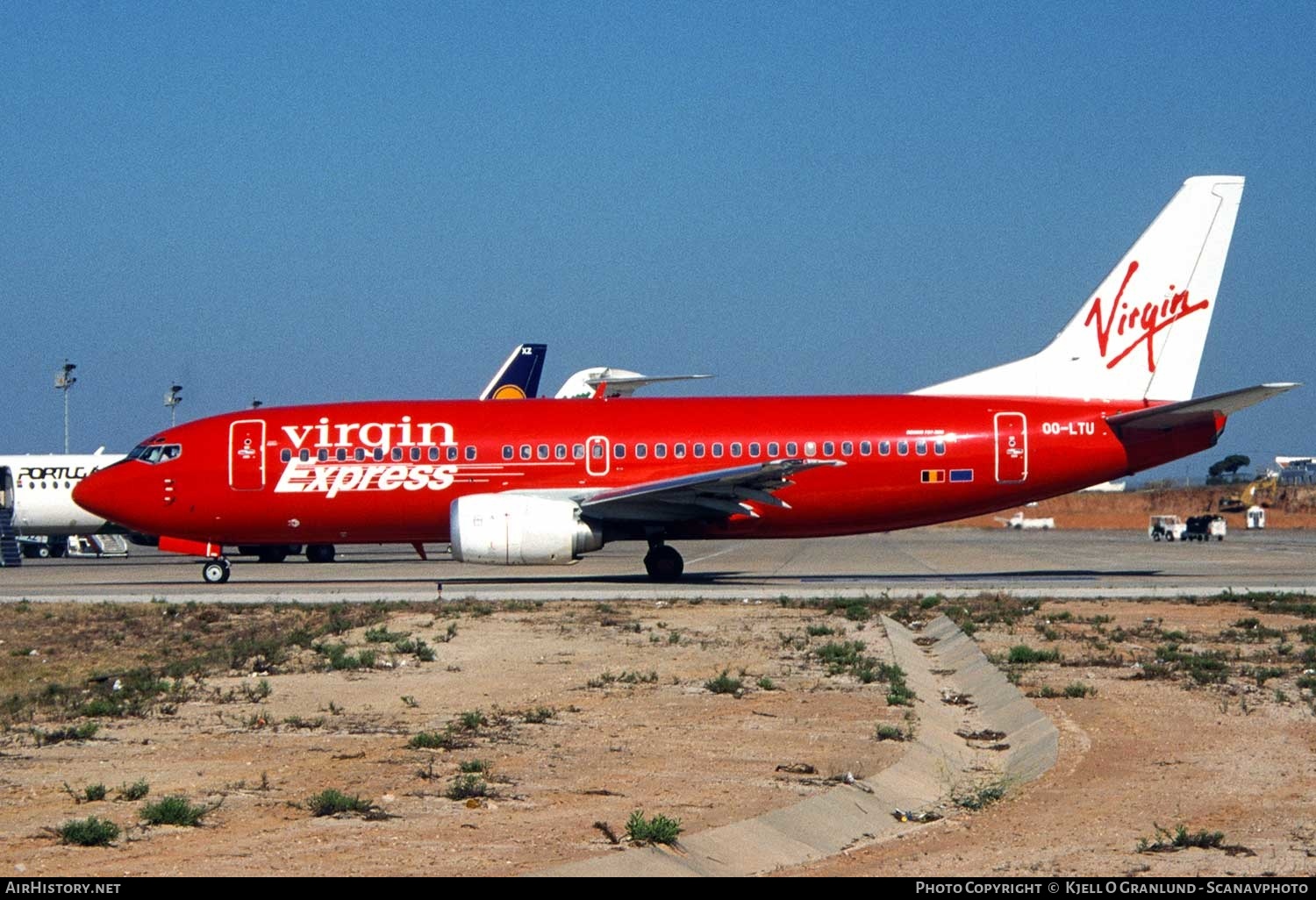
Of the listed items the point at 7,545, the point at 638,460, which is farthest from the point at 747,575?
the point at 7,545

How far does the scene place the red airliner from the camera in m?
28.5

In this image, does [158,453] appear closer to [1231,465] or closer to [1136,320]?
[1136,320]

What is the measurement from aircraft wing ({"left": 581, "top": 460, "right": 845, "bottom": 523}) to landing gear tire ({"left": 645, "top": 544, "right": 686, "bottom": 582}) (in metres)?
1.38

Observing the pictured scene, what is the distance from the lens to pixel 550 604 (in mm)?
23031

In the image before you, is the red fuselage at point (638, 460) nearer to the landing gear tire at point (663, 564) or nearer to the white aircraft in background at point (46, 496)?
the landing gear tire at point (663, 564)

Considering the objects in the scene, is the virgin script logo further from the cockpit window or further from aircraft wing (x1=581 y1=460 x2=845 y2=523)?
the cockpit window

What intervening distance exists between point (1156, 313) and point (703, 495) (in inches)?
384

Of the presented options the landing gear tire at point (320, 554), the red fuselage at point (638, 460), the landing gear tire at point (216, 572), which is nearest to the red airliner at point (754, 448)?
the red fuselage at point (638, 460)

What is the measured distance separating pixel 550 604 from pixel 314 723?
36.7 feet

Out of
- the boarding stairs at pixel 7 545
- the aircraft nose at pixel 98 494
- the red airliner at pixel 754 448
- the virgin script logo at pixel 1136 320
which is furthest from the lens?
the boarding stairs at pixel 7 545

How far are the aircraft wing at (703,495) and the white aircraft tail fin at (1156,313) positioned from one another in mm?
5374

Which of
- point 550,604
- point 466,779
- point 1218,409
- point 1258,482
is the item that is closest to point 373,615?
point 550,604

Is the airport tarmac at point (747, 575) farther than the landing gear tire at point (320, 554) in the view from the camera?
No

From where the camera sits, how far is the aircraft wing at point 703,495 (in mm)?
26875
